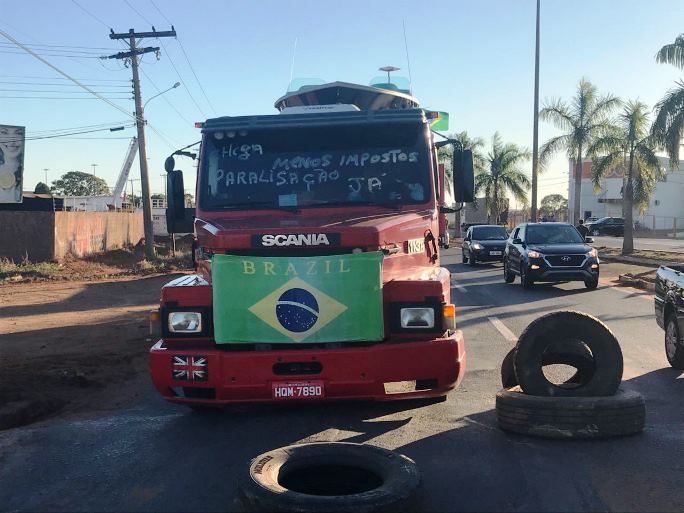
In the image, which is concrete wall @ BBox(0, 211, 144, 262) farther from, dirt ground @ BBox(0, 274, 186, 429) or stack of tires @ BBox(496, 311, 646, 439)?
stack of tires @ BBox(496, 311, 646, 439)

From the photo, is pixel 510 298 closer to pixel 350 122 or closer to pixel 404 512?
pixel 350 122

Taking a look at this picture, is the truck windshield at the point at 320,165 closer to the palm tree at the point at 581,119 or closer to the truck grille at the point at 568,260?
the truck grille at the point at 568,260

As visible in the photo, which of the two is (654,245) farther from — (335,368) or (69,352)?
(335,368)

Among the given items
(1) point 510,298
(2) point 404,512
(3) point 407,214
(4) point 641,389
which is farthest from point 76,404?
(1) point 510,298

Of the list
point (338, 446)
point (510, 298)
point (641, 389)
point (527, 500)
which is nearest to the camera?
point (527, 500)

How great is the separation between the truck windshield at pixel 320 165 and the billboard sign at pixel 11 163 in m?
25.9

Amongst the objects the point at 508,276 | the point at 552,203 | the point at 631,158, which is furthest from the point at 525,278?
the point at 552,203

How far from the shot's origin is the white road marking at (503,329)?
10073 millimetres

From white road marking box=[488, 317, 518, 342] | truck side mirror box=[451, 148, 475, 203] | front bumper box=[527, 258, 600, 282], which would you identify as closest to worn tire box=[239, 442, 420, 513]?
truck side mirror box=[451, 148, 475, 203]

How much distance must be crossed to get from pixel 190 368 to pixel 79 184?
392ft

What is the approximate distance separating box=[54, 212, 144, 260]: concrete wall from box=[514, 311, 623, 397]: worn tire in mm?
24803

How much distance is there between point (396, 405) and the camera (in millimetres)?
6371

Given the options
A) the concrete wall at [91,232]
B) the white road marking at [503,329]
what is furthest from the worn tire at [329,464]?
the concrete wall at [91,232]

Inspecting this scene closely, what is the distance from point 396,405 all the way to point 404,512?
2541mm
